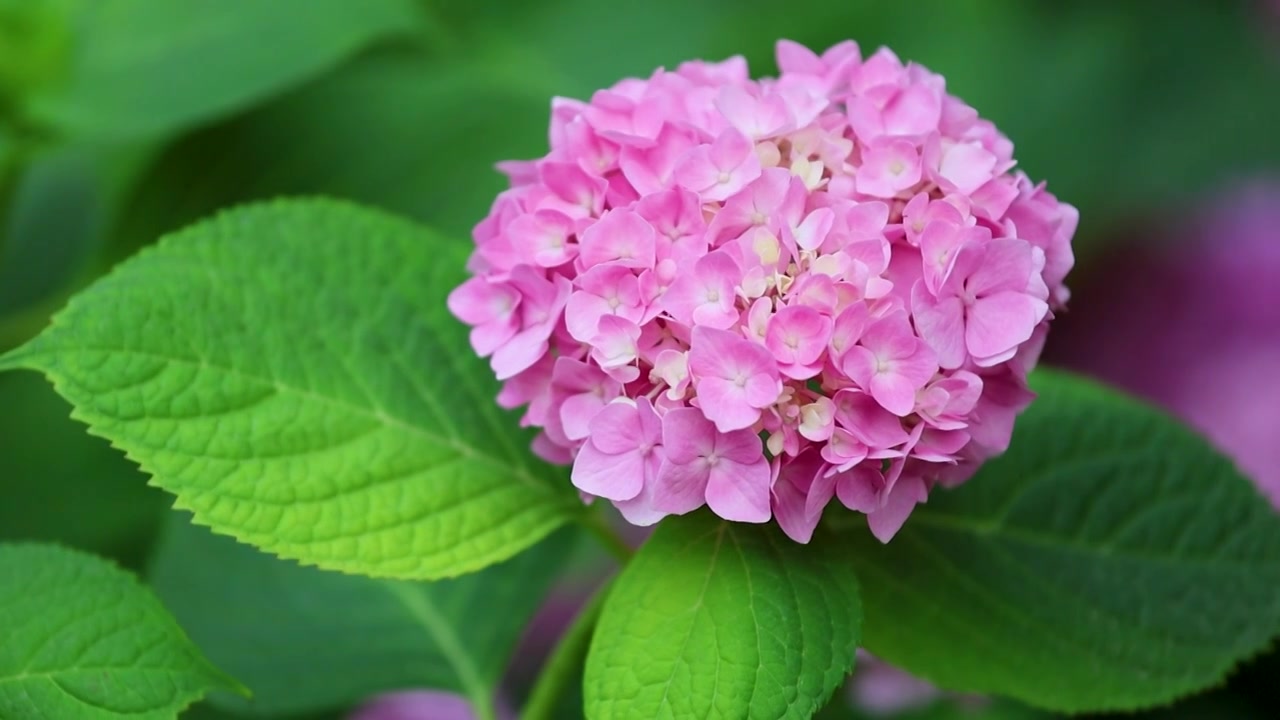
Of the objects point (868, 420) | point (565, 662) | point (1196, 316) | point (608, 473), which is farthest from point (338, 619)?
point (1196, 316)

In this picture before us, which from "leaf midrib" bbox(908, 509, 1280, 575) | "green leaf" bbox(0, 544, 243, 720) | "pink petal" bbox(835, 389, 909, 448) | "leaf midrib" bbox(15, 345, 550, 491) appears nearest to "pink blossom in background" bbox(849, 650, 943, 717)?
"leaf midrib" bbox(908, 509, 1280, 575)

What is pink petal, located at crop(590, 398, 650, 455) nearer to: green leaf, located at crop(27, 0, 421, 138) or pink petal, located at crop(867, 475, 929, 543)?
pink petal, located at crop(867, 475, 929, 543)

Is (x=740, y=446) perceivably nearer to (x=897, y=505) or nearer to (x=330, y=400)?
(x=897, y=505)

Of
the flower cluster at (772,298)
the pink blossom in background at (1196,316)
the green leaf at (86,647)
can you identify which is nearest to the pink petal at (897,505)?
the flower cluster at (772,298)

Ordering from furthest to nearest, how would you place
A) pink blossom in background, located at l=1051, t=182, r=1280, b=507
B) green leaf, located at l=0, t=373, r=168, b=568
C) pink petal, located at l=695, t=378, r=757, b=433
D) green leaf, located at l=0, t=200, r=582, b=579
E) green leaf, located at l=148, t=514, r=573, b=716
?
pink blossom in background, located at l=1051, t=182, r=1280, b=507 → green leaf, located at l=0, t=373, r=168, b=568 → green leaf, located at l=148, t=514, r=573, b=716 → green leaf, located at l=0, t=200, r=582, b=579 → pink petal, located at l=695, t=378, r=757, b=433

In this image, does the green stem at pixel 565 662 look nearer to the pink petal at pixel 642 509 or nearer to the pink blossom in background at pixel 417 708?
the pink petal at pixel 642 509

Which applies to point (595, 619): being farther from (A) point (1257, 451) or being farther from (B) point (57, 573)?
(A) point (1257, 451)
